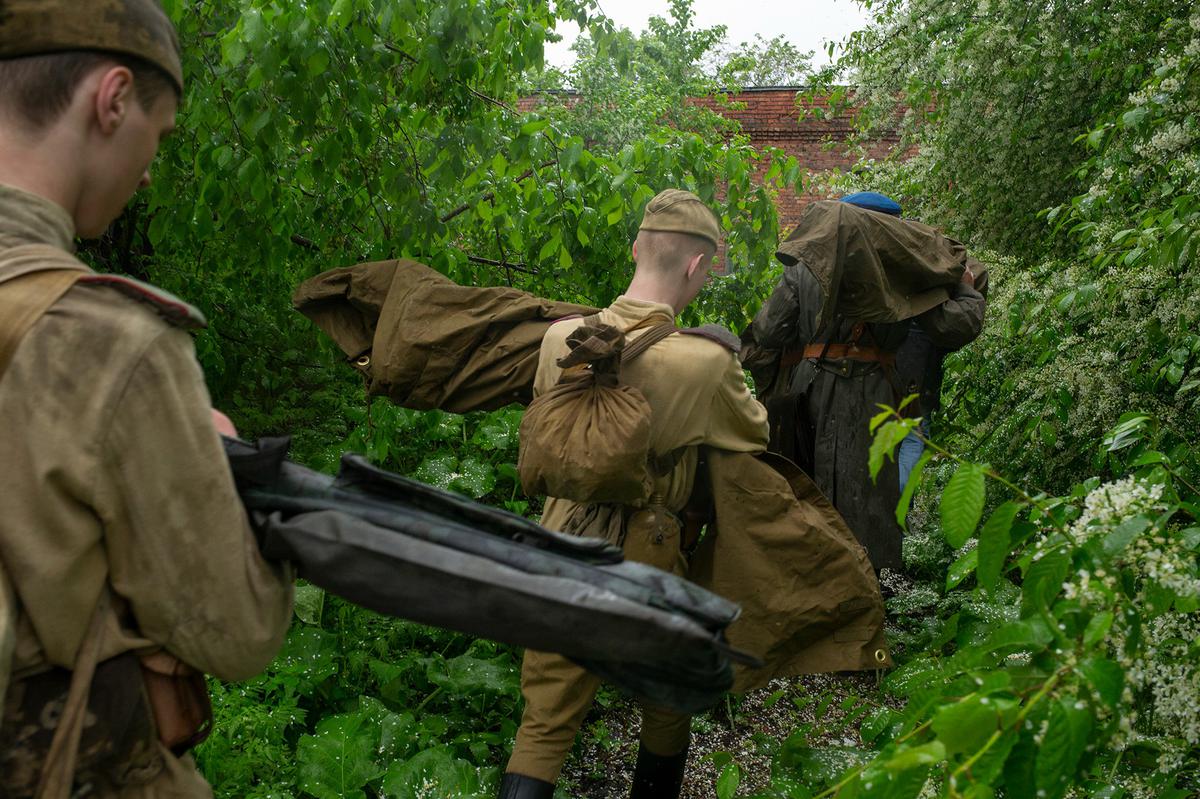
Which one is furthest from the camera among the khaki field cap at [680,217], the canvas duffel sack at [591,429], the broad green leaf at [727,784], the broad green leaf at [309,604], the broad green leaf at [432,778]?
the broad green leaf at [309,604]

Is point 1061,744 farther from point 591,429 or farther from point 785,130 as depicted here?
point 785,130

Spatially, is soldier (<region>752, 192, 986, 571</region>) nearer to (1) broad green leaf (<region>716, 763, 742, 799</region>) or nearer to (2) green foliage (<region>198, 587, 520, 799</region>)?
(2) green foliage (<region>198, 587, 520, 799</region>)

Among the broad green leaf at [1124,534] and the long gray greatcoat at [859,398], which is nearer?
the broad green leaf at [1124,534]

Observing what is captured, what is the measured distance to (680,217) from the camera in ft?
9.82

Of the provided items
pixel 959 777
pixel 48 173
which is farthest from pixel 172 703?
pixel 959 777

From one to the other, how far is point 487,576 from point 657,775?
2.23 meters

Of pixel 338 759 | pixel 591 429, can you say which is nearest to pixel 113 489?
pixel 591 429

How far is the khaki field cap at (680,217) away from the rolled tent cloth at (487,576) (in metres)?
1.81

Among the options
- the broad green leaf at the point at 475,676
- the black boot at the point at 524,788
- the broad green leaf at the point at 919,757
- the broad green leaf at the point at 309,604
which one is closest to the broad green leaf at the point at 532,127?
the broad green leaf at the point at 309,604

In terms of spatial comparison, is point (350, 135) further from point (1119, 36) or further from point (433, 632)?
point (1119, 36)

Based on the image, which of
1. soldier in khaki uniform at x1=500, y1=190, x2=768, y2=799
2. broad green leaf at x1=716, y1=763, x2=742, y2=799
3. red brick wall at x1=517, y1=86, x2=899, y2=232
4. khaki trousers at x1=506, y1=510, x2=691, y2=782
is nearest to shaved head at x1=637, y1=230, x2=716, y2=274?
soldier in khaki uniform at x1=500, y1=190, x2=768, y2=799

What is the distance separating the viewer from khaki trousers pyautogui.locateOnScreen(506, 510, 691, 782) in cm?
283

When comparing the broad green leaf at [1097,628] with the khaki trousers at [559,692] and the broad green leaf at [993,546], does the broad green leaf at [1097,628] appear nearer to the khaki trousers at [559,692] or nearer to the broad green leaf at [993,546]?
the broad green leaf at [993,546]

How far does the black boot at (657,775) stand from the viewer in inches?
126
